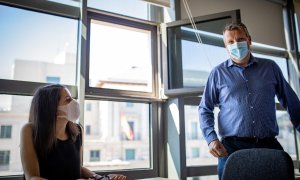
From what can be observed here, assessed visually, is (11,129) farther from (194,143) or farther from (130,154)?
(194,143)

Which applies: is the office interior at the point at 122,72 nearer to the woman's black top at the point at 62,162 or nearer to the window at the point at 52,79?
the window at the point at 52,79

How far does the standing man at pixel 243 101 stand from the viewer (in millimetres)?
1588

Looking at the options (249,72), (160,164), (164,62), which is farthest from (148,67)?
(249,72)

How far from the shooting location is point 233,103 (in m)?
1.68

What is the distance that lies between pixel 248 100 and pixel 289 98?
0.79 ft

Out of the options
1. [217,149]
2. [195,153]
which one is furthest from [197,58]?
[217,149]

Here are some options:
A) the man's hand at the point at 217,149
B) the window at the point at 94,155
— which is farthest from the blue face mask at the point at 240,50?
the window at the point at 94,155

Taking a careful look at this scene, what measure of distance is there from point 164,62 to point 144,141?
73cm

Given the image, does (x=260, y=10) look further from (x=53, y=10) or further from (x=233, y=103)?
(x=53, y=10)

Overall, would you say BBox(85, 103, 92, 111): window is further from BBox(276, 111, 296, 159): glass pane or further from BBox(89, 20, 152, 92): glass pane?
BBox(276, 111, 296, 159): glass pane

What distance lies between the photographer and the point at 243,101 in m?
1.65

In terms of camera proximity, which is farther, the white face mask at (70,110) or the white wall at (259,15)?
the white wall at (259,15)

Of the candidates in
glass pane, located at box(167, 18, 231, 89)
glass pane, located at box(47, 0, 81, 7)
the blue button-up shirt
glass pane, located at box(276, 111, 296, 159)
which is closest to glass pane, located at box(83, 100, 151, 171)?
glass pane, located at box(167, 18, 231, 89)

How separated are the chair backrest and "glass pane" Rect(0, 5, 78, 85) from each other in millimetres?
1457
